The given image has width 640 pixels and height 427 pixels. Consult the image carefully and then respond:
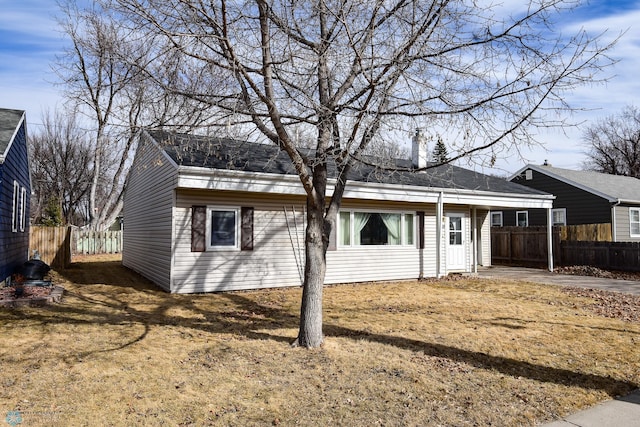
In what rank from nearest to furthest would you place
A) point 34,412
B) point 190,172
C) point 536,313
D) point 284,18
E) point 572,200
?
point 34,412
point 284,18
point 536,313
point 190,172
point 572,200

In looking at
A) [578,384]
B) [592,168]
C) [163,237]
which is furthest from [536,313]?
[592,168]

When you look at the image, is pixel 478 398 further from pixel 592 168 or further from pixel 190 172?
pixel 592 168

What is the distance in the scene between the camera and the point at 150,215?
12.9 metres

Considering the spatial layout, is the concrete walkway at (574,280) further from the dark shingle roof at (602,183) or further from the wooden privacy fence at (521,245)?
the dark shingle roof at (602,183)

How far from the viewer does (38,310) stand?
7516 millimetres

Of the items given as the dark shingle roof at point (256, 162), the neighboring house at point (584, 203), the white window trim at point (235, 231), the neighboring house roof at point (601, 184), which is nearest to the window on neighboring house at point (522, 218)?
the neighboring house at point (584, 203)

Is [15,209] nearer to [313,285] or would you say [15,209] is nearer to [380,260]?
[313,285]

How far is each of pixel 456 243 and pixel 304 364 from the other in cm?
1089

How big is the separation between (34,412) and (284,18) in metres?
5.48

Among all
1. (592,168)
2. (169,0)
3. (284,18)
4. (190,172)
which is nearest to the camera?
(169,0)

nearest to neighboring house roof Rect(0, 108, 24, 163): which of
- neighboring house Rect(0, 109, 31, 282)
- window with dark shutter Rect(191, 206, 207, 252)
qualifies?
neighboring house Rect(0, 109, 31, 282)

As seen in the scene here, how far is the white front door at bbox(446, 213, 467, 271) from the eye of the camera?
14.7 meters

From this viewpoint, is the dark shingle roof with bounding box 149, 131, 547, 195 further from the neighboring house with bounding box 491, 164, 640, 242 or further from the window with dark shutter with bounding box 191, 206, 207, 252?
the neighboring house with bounding box 491, 164, 640, 242

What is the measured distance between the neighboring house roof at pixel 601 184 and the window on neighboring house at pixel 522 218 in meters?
2.31
